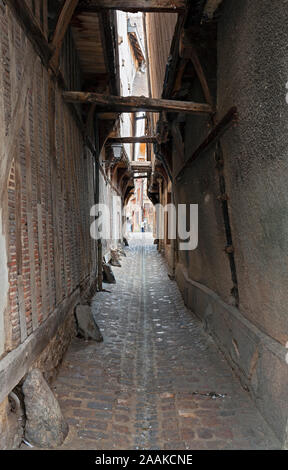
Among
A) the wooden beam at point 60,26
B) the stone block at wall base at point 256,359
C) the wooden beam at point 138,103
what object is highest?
the wooden beam at point 60,26

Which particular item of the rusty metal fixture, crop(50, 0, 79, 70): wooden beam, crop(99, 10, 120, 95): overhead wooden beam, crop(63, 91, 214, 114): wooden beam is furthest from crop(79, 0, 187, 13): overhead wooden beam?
the rusty metal fixture

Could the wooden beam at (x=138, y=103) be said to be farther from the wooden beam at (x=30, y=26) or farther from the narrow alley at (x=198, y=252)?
the wooden beam at (x=30, y=26)

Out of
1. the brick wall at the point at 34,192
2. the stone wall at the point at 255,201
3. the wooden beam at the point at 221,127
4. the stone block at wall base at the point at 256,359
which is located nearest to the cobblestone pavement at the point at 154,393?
the stone block at wall base at the point at 256,359

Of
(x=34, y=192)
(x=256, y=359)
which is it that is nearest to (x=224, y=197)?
(x=256, y=359)

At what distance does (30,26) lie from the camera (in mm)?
2990

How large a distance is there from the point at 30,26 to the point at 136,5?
2.04 metres

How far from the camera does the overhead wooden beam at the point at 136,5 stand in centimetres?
421

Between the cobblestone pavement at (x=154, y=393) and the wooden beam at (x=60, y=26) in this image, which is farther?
the wooden beam at (x=60, y=26)

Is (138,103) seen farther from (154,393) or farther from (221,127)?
(154,393)

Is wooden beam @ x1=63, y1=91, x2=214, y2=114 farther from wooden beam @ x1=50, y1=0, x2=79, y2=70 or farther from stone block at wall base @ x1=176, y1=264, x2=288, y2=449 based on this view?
stone block at wall base @ x1=176, y1=264, x2=288, y2=449

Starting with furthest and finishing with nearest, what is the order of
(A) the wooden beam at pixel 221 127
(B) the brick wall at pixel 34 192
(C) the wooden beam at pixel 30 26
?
(A) the wooden beam at pixel 221 127 → (C) the wooden beam at pixel 30 26 → (B) the brick wall at pixel 34 192

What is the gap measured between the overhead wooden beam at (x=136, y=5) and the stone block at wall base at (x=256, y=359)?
4.09m

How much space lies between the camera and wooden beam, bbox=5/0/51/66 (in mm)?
2676

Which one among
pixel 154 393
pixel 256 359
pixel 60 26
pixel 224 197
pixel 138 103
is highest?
pixel 60 26
